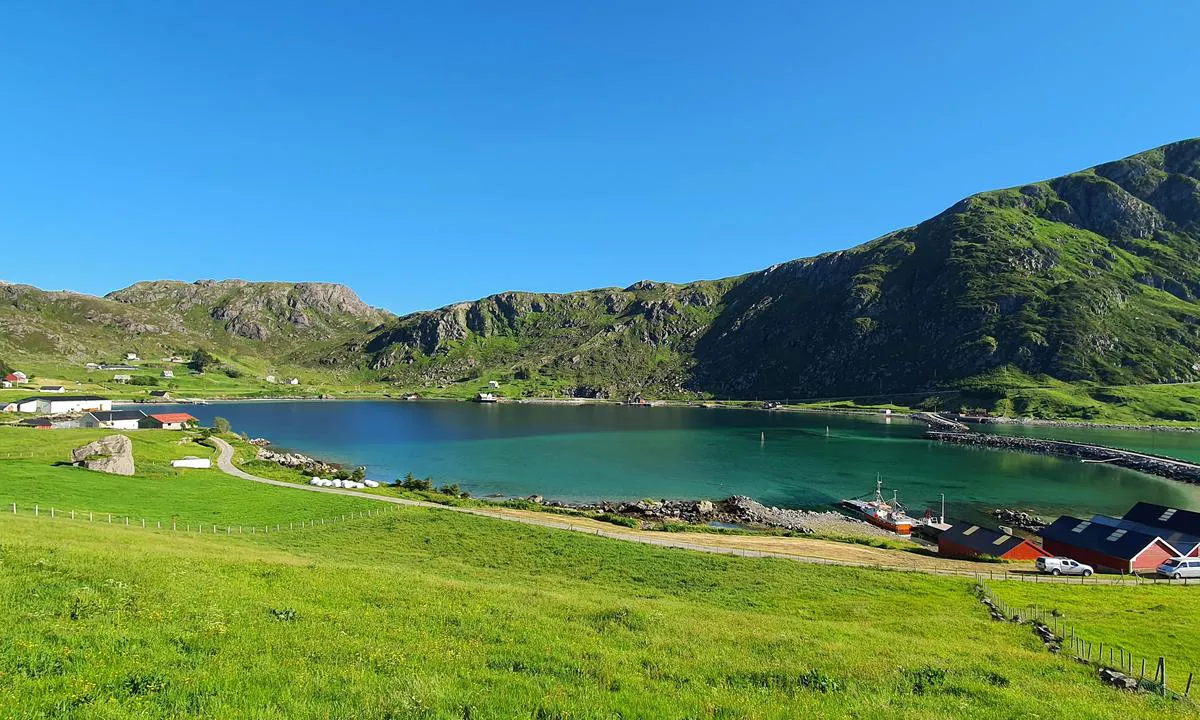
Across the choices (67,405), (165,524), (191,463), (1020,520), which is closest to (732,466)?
(1020,520)

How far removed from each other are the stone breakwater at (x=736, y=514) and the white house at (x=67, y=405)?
136 meters

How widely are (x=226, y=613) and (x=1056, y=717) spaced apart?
2154cm

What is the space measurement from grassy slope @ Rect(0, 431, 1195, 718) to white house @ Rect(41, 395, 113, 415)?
489 ft

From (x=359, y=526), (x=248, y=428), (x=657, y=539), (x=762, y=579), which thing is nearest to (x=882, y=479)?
(x=657, y=539)

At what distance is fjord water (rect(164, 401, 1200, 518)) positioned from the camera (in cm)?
9494

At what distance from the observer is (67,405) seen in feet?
474

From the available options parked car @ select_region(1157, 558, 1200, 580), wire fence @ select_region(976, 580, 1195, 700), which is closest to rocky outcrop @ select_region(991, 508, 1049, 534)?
parked car @ select_region(1157, 558, 1200, 580)

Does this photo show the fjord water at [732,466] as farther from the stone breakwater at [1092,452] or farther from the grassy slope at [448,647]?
the grassy slope at [448,647]

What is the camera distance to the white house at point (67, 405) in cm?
14095

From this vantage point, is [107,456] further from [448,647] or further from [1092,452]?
[1092,452]

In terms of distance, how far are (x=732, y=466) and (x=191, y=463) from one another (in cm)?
9844

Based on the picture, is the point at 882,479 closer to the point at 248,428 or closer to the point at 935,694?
the point at 935,694

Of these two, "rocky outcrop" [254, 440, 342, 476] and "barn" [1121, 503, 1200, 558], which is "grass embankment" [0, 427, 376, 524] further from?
"barn" [1121, 503, 1200, 558]

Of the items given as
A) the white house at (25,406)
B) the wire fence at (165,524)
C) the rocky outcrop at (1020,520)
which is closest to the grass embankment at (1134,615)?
the rocky outcrop at (1020,520)
